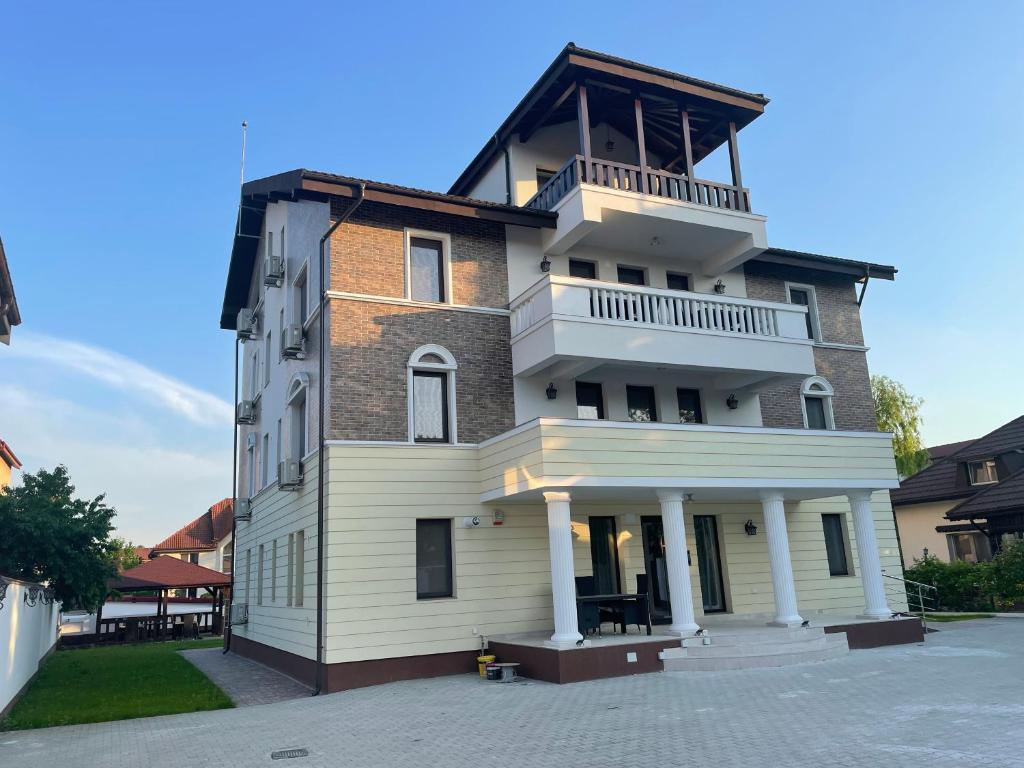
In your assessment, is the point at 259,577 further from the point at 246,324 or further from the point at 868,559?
the point at 868,559

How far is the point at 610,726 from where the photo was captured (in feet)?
27.8

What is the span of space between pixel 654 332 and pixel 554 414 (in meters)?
2.49

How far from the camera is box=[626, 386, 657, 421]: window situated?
52.9 feet

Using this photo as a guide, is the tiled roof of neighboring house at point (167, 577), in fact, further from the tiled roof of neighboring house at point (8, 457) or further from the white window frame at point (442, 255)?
the white window frame at point (442, 255)

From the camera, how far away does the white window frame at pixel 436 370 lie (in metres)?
14.2

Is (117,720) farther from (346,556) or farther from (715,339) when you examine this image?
(715,339)

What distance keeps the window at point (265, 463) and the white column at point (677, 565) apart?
32.9 feet

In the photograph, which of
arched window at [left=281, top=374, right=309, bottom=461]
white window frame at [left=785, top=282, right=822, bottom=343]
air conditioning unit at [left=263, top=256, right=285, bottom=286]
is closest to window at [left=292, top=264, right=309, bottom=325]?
air conditioning unit at [left=263, top=256, right=285, bottom=286]

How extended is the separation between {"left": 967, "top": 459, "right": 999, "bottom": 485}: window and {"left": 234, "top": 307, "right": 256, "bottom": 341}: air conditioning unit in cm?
2443

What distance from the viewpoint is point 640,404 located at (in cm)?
1630

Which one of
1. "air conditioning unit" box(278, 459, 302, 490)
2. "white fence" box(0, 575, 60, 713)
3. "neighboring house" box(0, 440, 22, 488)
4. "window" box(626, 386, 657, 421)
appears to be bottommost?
"white fence" box(0, 575, 60, 713)

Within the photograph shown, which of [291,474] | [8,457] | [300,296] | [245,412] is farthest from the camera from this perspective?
[8,457]

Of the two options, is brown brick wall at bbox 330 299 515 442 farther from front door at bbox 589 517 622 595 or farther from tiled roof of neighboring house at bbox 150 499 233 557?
tiled roof of neighboring house at bbox 150 499 233 557

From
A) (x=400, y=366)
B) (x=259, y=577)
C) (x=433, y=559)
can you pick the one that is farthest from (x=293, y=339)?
(x=259, y=577)
